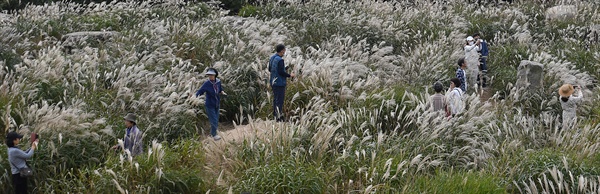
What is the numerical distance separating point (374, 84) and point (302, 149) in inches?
135

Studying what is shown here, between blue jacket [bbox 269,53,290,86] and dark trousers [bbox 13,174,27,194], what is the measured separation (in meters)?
3.66

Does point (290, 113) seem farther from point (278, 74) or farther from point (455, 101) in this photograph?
point (455, 101)

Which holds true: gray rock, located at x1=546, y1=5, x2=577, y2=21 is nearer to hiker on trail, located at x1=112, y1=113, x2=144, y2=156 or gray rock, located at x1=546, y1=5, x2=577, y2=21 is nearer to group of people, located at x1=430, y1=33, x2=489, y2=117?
group of people, located at x1=430, y1=33, x2=489, y2=117

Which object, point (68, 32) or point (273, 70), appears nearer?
point (273, 70)

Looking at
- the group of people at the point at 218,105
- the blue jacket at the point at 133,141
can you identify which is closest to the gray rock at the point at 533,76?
the group of people at the point at 218,105

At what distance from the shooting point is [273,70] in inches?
345

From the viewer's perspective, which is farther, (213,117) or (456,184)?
(213,117)

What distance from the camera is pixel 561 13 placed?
59.5ft

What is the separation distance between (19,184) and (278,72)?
373cm

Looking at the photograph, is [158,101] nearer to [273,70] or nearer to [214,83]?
[214,83]

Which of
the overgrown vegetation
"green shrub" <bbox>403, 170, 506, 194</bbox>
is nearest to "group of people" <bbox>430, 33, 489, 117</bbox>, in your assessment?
the overgrown vegetation

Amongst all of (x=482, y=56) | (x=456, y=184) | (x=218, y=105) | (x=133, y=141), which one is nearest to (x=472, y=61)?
(x=482, y=56)

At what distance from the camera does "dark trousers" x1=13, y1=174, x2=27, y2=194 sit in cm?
604

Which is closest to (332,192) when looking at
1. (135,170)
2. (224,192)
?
(224,192)
